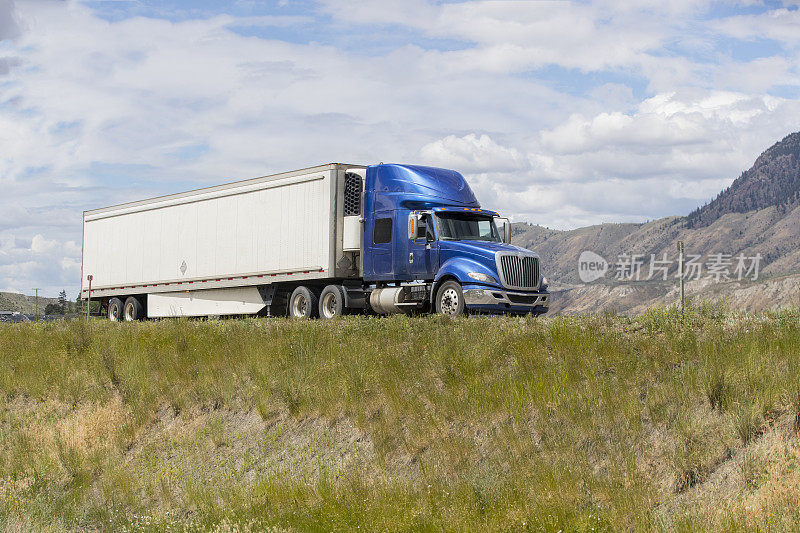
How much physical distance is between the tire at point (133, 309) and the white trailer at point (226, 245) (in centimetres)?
4

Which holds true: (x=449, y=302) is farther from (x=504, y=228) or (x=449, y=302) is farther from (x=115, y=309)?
(x=115, y=309)

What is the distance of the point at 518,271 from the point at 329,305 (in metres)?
6.63

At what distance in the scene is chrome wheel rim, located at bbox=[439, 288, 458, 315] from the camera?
19719 mm

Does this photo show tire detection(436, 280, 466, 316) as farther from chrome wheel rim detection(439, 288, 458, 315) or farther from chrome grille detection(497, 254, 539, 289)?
chrome grille detection(497, 254, 539, 289)

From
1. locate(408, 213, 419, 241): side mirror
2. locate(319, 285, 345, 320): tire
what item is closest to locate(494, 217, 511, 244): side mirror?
locate(408, 213, 419, 241): side mirror

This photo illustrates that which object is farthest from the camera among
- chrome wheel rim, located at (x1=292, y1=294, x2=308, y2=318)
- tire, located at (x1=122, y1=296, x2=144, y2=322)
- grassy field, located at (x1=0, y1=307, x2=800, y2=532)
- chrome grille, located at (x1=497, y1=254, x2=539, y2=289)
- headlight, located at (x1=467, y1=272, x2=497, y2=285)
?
tire, located at (x1=122, y1=296, x2=144, y2=322)

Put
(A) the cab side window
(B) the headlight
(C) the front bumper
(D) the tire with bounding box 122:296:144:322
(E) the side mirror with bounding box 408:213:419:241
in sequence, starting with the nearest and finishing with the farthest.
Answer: (C) the front bumper < (B) the headlight < (E) the side mirror with bounding box 408:213:419:241 < (A) the cab side window < (D) the tire with bounding box 122:296:144:322

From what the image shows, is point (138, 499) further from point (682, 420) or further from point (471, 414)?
point (682, 420)

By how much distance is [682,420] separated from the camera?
8.62 m

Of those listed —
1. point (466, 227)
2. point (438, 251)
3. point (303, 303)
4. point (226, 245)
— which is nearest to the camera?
point (438, 251)

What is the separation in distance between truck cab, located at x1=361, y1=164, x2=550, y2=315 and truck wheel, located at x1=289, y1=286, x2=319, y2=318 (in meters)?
2.04

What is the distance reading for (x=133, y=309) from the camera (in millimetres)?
32531

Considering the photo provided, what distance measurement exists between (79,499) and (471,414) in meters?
6.20

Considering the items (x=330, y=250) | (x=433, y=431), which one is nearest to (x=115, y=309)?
(x=330, y=250)
